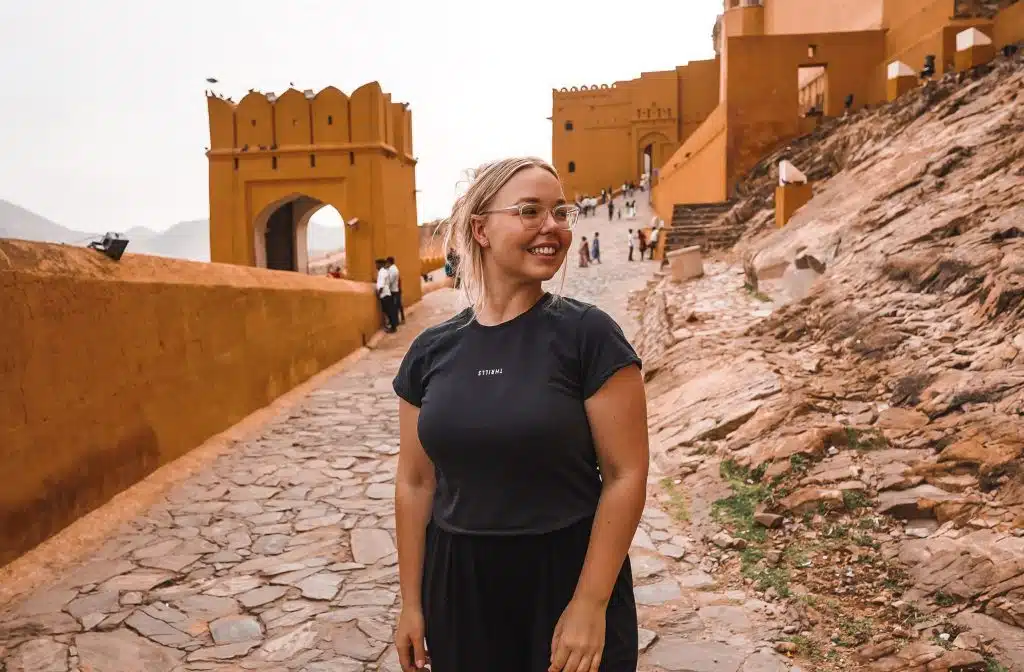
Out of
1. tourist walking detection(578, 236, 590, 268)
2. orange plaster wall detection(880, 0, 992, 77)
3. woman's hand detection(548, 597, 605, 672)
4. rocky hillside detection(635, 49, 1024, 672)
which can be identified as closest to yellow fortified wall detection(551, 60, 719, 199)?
tourist walking detection(578, 236, 590, 268)

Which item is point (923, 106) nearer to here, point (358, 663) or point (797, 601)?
point (797, 601)

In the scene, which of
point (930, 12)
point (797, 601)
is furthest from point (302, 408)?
point (930, 12)

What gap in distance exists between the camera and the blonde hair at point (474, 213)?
1946 mm

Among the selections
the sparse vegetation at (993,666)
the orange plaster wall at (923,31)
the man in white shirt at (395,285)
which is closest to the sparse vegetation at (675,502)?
the sparse vegetation at (993,666)

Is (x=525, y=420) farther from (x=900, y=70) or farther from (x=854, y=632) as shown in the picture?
(x=900, y=70)

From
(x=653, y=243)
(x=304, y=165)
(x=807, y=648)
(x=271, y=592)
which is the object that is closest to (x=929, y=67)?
(x=653, y=243)

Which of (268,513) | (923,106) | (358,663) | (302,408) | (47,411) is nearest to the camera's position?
(358,663)

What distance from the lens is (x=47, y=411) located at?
4.91 meters

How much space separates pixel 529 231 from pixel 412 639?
43.4 inches

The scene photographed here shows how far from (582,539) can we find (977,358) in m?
4.33

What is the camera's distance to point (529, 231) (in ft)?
6.24

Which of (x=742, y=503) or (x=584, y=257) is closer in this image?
(x=742, y=503)

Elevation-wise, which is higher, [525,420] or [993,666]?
[525,420]

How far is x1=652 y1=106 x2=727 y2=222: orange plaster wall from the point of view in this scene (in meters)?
19.2
